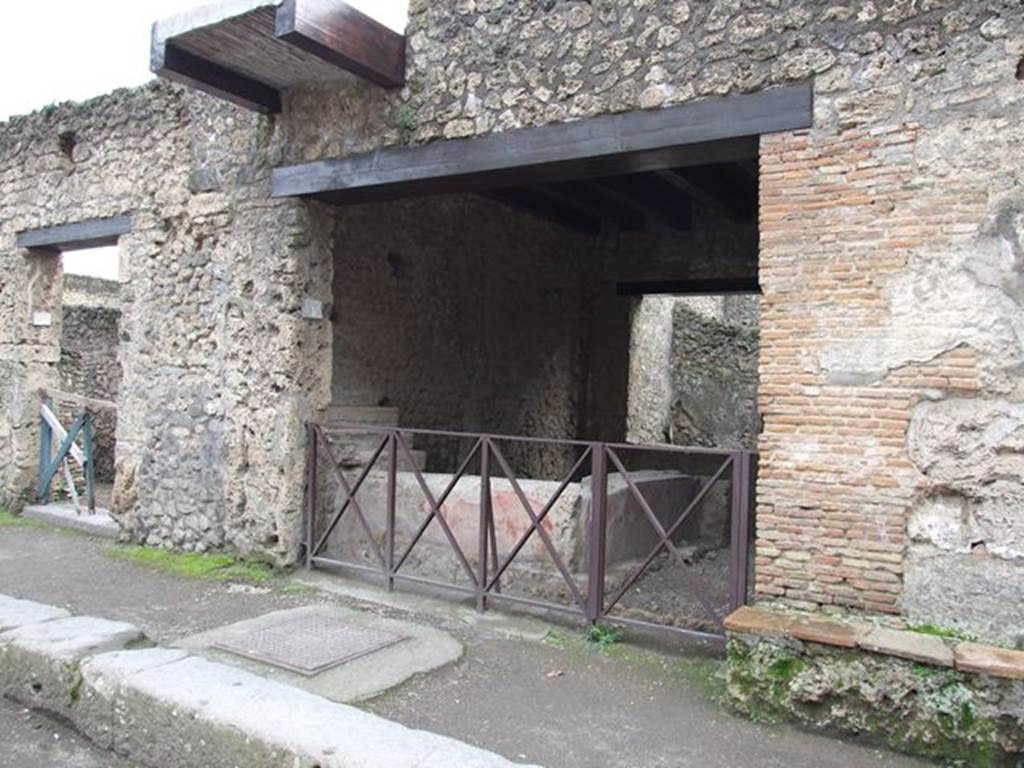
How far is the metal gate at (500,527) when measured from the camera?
4719 mm

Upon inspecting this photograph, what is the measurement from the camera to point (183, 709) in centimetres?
317

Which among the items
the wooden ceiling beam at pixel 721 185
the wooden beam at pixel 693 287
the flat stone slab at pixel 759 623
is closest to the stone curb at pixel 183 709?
the flat stone slab at pixel 759 623

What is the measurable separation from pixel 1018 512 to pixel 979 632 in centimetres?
→ 53

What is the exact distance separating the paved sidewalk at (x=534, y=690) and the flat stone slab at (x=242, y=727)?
28 centimetres

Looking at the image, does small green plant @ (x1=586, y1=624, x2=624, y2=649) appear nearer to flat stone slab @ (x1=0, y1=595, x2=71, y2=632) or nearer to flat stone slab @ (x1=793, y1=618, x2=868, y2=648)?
flat stone slab @ (x1=793, y1=618, x2=868, y2=648)

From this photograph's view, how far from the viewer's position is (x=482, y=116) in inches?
197

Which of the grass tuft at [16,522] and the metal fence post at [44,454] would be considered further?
the metal fence post at [44,454]

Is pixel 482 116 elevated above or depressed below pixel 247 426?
above

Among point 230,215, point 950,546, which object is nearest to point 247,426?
point 230,215

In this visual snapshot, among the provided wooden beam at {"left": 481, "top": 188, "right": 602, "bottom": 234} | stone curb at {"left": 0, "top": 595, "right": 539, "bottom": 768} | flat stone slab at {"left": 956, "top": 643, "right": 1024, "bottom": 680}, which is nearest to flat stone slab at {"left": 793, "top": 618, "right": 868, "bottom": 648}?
flat stone slab at {"left": 956, "top": 643, "right": 1024, "bottom": 680}

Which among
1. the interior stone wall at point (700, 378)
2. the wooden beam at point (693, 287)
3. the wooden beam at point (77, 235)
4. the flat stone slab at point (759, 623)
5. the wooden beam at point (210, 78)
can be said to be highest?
the wooden beam at point (210, 78)

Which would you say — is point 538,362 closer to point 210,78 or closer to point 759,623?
point 210,78

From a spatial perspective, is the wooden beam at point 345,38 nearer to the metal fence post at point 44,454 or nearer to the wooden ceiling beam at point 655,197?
the wooden ceiling beam at point 655,197

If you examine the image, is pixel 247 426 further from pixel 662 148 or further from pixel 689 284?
pixel 689 284
